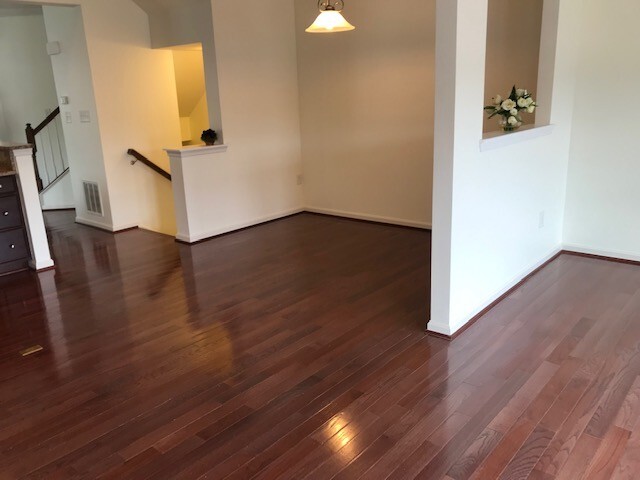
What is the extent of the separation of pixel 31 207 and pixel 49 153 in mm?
3242

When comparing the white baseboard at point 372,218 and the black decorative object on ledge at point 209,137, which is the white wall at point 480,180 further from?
the black decorative object on ledge at point 209,137

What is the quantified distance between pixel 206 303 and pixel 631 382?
8.70 feet

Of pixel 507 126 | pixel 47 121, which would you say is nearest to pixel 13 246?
pixel 47 121

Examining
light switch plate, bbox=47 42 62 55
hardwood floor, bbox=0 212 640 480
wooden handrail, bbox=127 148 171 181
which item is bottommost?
hardwood floor, bbox=0 212 640 480

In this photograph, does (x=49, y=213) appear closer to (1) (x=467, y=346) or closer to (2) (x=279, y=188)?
(2) (x=279, y=188)

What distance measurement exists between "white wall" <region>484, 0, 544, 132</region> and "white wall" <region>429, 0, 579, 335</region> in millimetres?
528

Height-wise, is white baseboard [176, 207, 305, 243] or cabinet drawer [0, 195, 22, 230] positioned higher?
cabinet drawer [0, 195, 22, 230]

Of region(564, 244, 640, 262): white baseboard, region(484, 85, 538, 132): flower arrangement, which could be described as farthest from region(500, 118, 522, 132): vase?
region(564, 244, 640, 262): white baseboard

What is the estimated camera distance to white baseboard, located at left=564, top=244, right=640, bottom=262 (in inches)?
166

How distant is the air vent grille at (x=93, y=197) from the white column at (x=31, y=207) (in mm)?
1357

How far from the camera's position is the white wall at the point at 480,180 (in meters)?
2.76

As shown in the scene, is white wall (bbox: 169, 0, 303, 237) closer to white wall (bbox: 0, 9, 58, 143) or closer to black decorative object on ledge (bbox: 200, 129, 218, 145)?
black decorative object on ledge (bbox: 200, 129, 218, 145)

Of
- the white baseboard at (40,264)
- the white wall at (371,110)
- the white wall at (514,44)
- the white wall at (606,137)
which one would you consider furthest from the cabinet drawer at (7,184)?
the white wall at (606,137)

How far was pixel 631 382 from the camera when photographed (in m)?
2.56
